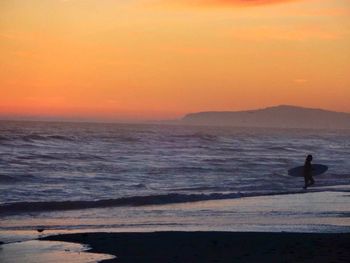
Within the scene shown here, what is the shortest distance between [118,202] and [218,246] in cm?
1009

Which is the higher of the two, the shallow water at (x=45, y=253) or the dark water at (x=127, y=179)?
the shallow water at (x=45, y=253)

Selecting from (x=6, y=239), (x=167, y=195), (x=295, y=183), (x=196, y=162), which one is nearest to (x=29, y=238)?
(x=6, y=239)

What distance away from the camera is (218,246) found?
42.7 ft

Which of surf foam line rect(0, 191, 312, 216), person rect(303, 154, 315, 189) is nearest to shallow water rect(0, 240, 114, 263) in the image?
surf foam line rect(0, 191, 312, 216)

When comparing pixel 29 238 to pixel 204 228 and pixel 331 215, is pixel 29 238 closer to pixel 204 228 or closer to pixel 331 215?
pixel 204 228

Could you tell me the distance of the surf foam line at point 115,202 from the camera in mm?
20703

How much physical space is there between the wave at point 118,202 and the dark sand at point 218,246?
628 centimetres

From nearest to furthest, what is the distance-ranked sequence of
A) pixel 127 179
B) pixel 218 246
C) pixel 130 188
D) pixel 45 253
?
pixel 45 253, pixel 218 246, pixel 130 188, pixel 127 179

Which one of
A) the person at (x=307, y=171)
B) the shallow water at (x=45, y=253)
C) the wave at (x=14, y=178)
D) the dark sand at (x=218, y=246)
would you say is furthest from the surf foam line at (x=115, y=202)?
the wave at (x=14, y=178)

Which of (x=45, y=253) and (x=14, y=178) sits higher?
(x=45, y=253)

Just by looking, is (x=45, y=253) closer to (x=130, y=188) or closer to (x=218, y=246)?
(x=218, y=246)

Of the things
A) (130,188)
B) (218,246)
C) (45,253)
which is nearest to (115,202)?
(130,188)

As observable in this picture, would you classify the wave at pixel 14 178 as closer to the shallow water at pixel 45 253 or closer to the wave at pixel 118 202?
the wave at pixel 118 202

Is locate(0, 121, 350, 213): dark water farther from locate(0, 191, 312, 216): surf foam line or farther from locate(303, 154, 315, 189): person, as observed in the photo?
locate(303, 154, 315, 189): person
